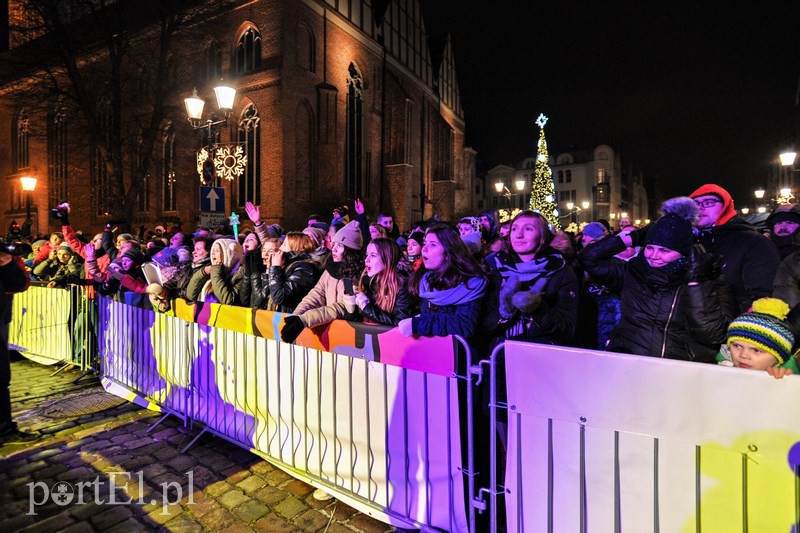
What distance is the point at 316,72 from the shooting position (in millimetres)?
23188

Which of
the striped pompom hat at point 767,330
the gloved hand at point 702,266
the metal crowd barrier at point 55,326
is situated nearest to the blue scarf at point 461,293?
the gloved hand at point 702,266

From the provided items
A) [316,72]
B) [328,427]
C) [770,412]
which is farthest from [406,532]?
[316,72]

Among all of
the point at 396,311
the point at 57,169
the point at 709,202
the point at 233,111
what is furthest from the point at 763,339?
the point at 57,169

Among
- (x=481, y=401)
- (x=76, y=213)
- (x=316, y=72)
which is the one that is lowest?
(x=481, y=401)

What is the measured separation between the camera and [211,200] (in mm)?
7984

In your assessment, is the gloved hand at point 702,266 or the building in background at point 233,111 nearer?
the gloved hand at point 702,266

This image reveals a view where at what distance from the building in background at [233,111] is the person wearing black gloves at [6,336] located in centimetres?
524

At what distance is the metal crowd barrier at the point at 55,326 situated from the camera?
6098mm

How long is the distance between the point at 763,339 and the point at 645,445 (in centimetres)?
70

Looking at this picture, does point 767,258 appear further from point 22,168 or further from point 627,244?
point 22,168

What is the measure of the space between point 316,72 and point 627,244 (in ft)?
77.8

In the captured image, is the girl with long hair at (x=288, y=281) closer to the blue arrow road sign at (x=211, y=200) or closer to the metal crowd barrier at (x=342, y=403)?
the metal crowd barrier at (x=342, y=403)

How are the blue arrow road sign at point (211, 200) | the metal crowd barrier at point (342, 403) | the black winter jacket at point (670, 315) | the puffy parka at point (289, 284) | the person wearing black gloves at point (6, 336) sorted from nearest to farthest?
the black winter jacket at point (670, 315) < the metal crowd barrier at point (342, 403) < the puffy parka at point (289, 284) < the person wearing black gloves at point (6, 336) < the blue arrow road sign at point (211, 200)

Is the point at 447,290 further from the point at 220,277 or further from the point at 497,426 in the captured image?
the point at 220,277
